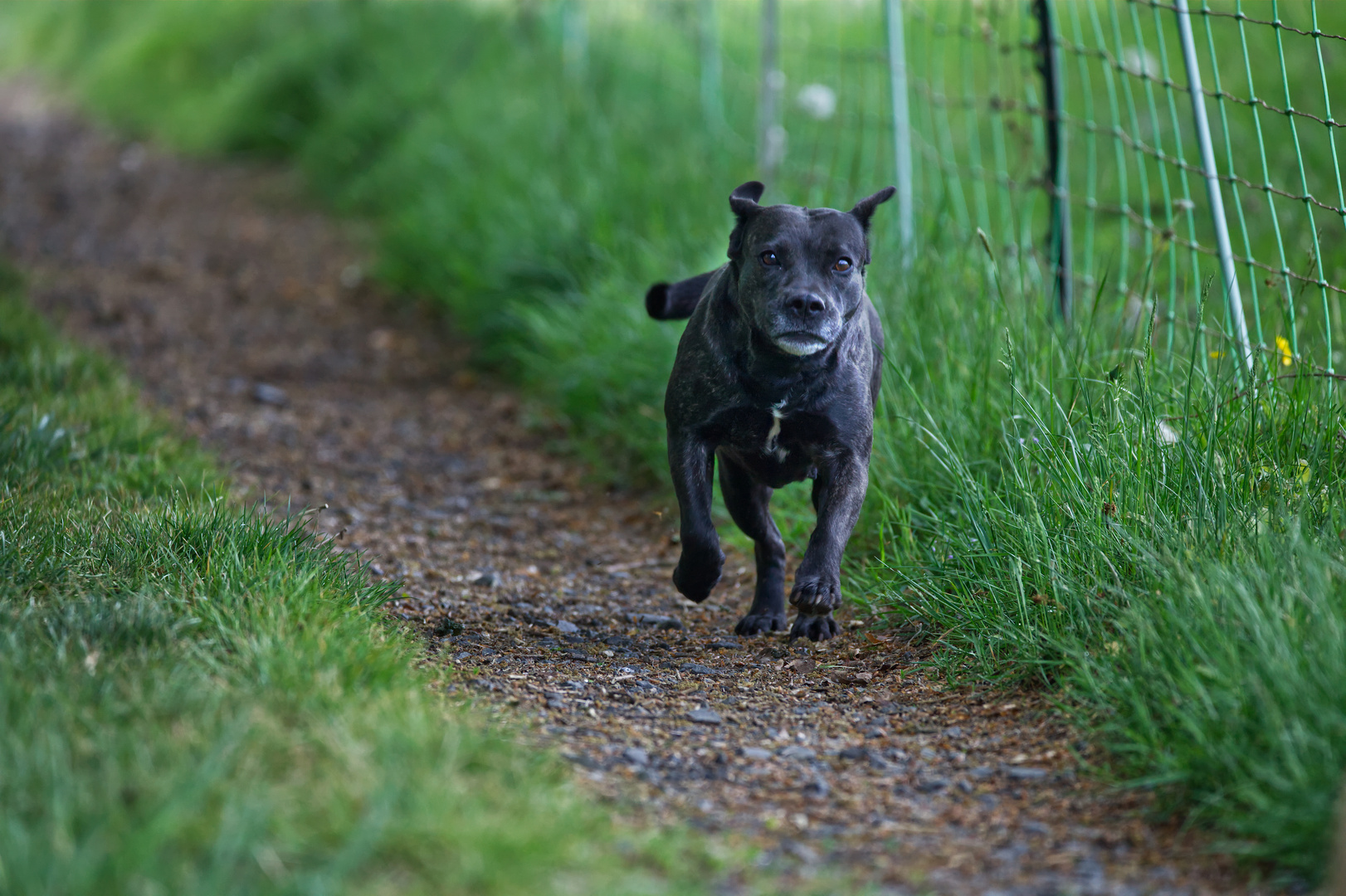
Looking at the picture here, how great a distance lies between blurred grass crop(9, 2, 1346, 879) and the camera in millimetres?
2773

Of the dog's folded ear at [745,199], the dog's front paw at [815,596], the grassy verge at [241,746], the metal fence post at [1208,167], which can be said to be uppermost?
the metal fence post at [1208,167]

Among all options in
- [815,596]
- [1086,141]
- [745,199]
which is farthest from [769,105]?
[815,596]

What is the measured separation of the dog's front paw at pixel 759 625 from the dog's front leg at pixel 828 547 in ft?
0.41

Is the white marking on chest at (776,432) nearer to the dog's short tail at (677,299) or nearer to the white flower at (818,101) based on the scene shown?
the dog's short tail at (677,299)

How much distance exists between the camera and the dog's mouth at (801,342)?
11.8 feet

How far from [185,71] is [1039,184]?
11.0m

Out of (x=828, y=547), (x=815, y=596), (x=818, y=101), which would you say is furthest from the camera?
(x=818, y=101)

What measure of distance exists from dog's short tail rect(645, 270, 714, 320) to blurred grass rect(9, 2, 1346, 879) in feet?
2.39

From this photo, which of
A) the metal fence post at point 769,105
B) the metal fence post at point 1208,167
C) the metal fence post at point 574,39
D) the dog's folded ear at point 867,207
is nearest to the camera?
the dog's folded ear at point 867,207

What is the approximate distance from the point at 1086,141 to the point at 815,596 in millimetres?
5131

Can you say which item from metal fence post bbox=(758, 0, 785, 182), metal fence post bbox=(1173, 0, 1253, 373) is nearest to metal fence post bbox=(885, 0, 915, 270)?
metal fence post bbox=(758, 0, 785, 182)

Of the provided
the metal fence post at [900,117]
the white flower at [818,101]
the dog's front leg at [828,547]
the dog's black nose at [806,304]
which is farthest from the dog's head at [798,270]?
the white flower at [818,101]

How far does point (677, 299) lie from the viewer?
4340 millimetres

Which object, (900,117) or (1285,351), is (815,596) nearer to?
(1285,351)
